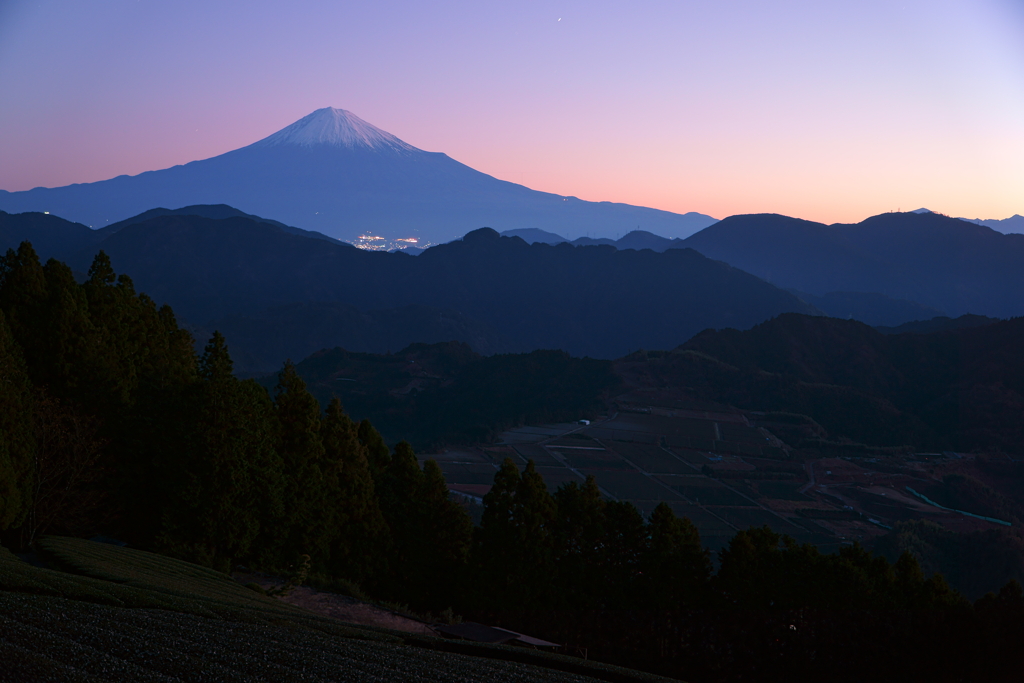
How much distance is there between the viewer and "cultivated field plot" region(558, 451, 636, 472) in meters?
88.3

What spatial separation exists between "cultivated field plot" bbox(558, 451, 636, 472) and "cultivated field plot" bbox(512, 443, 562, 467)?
1.99m

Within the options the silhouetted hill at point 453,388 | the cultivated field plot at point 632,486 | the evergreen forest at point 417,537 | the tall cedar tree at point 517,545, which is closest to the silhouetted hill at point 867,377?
the silhouetted hill at point 453,388

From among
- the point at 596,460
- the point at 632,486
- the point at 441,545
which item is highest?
the point at 441,545

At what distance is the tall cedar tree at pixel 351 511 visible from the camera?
3241cm

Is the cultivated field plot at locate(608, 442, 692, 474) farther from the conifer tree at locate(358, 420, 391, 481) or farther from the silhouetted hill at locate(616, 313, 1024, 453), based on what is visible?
the conifer tree at locate(358, 420, 391, 481)

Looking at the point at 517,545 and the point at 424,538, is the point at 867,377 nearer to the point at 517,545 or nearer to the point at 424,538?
the point at 517,545

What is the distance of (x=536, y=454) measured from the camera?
3676 inches

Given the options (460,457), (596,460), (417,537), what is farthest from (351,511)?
(596,460)

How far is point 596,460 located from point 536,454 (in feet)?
25.5

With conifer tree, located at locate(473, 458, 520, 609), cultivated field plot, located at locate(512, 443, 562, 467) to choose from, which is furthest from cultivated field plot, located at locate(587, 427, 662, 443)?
conifer tree, located at locate(473, 458, 520, 609)

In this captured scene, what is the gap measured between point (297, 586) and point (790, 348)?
128646 millimetres

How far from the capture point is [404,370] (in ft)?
454

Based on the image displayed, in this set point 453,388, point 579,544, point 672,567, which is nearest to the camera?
point 672,567

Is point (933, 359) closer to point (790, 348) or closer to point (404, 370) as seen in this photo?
point (790, 348)
